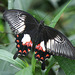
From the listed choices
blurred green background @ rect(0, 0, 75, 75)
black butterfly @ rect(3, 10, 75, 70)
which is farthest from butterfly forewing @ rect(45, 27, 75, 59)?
blurred green background @ rect(0, 0, 75, 75)

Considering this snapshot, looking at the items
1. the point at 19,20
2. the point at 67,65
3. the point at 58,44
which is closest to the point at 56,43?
the point at 58,44

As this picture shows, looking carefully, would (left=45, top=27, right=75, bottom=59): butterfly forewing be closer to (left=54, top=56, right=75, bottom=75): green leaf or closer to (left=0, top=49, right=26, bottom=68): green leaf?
(left=54, top=56, right=75, bottom=75): green leaf

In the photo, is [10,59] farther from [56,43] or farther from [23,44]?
[56,43]

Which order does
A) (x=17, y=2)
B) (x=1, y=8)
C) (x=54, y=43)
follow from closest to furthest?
(x=54, y=43), (x=17, y=2), (x=1, y=8)

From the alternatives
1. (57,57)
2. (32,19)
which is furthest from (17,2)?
(57,57)

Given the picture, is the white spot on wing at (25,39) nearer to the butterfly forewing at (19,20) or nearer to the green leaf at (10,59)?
the butterfly forewing at (19,20)

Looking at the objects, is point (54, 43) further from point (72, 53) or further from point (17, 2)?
point (17, 2)
